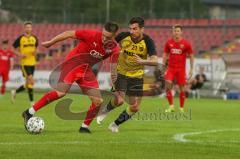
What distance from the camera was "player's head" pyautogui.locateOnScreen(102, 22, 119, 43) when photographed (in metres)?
11.9

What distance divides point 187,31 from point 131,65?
29980 mm

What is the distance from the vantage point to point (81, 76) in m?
12.6

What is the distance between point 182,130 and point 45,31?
111ft

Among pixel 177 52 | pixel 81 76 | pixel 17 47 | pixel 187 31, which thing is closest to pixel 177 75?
pixel 177 52

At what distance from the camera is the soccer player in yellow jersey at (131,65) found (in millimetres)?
12773

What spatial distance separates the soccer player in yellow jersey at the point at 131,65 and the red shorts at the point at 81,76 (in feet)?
3.01

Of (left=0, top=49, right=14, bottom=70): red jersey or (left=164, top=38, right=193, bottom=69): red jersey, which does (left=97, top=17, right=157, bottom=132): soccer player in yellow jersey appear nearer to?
(left=164, top=38, right=193, bottom=69): red jersey

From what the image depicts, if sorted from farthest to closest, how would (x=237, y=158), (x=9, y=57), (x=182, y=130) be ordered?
(x=9, y=57) < (x=182, y=130) < (x=237, y=158)

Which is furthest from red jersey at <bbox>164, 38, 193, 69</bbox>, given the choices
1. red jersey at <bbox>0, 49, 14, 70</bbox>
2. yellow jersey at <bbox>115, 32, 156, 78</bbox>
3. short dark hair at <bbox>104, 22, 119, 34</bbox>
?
short dark hair at <bbox>104, 22, 119, 34</bbox>

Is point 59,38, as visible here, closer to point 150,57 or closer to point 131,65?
point 150,57

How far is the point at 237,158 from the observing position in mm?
9180

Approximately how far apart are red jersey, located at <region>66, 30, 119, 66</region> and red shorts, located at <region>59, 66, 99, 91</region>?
160 mm

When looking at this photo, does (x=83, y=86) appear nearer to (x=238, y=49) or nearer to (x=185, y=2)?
(x=238, y=49)

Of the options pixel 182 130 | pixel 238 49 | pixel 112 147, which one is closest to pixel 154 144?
pixel 112 147
